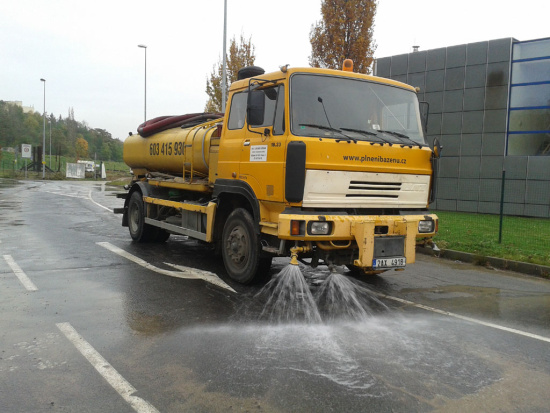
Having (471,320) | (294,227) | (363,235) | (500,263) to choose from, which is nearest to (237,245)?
(294,227)

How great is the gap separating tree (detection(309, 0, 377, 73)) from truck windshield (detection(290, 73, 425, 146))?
1199 cm

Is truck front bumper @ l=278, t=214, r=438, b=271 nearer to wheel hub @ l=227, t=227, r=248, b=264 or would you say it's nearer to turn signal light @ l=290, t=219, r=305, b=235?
turn signal light @ l=290, t=219, r=305, b=235

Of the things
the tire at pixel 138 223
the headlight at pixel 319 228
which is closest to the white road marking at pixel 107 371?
the headlight at pixel 319 228

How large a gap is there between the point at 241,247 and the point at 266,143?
157cm

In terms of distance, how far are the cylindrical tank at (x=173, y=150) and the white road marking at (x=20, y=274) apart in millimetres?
3085

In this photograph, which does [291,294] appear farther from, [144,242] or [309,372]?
[144,242]

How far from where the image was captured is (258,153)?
246 inches

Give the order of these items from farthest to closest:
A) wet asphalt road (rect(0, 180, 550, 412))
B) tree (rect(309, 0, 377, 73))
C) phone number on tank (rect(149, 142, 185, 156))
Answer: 1. tree (rect(309, 0, 377, 73))
2. phone number on tank (rect(149, 142, 185, 156))
3. wet asphalt road (rect(0, 180, 550, 412))

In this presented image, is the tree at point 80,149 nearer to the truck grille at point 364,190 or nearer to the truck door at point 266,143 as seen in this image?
the truck door at point 266,143

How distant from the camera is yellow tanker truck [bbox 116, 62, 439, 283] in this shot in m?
5.67

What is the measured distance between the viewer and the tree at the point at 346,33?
17.6 metres

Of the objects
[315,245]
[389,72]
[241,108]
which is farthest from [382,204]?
[389,72]

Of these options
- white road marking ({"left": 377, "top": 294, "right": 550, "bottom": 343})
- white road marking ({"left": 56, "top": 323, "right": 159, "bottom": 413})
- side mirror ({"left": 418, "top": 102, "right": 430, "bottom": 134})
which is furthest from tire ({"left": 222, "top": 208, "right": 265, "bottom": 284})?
side mirror ({"left": 418, "top": 102, "right": 430, "bottom": 134})

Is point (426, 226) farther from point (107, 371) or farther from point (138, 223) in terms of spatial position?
point (138, 223)
